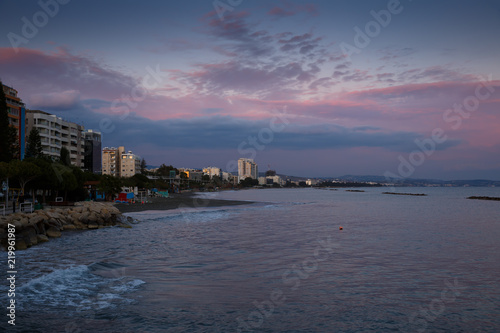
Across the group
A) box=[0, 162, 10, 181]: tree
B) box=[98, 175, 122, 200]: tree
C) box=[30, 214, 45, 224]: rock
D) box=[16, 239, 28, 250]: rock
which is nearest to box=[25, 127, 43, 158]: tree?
box=[98, 175, 122, 200]: tree

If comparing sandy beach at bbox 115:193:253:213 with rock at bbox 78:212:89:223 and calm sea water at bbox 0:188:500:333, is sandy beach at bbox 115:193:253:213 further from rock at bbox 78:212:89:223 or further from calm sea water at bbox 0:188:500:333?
calm sea water at bbox 0:188:500:333

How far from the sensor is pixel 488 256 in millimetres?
18062

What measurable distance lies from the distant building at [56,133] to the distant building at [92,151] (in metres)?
11.4

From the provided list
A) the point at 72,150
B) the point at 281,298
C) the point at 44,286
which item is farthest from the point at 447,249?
the point at 72,150

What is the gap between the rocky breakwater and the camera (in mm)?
21703

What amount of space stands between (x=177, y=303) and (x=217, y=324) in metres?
1.96

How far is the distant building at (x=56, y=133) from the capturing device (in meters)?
94.4

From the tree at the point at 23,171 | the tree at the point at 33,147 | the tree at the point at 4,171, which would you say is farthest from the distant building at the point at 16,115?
the tree at the point at 4,171

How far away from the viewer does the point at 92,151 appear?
13588 centimetres

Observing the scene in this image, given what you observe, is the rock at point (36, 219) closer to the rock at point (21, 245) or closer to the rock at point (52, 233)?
the rock at point (52, 233)

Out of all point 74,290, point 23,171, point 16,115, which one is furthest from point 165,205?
point 74,290

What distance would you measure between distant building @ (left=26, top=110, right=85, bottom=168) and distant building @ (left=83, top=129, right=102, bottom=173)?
11440 millimetres

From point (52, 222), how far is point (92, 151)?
115863 mm

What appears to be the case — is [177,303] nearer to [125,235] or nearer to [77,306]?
[77,306]
